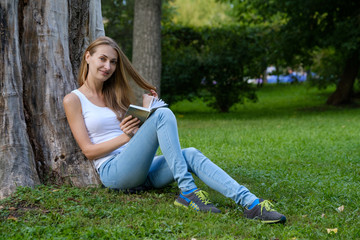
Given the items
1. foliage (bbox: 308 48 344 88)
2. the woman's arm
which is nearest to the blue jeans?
the woman's arm

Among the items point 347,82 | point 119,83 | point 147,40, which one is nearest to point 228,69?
point 147,40

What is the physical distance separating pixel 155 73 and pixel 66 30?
286 inches

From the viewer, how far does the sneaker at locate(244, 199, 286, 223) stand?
3578mm

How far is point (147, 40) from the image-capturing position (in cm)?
1172

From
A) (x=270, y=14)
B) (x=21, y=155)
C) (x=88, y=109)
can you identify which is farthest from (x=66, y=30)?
(x=270, y=14)

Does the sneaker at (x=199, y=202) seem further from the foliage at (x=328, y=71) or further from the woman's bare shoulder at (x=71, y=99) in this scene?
the foliage at (x=328, y=71)

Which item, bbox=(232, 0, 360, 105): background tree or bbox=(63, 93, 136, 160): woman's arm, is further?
bbox=(232, 0, 360, 105): background tree

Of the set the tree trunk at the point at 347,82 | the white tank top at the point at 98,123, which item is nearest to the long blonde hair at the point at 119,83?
the white tank top at the point at 98,123

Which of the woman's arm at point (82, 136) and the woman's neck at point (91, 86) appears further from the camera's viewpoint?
the woman's neck at point (91, 86)

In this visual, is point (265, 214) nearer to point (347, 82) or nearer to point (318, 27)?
point (318, 27)

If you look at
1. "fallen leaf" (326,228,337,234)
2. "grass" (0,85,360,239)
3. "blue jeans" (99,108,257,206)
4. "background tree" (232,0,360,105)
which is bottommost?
"grass" (0,85,360,239)

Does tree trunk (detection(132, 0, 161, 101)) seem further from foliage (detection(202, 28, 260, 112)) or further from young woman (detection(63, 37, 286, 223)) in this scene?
young woman (detection(63, 37, 286, 223))

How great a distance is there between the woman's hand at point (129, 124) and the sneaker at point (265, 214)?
1209 mm

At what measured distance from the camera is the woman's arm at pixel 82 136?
4.04m
